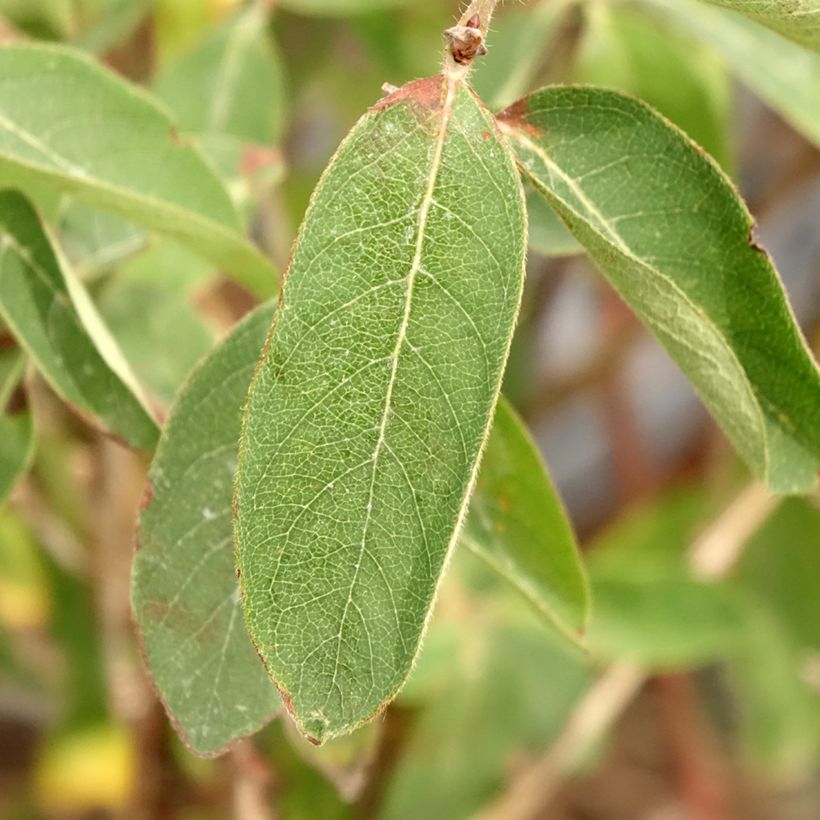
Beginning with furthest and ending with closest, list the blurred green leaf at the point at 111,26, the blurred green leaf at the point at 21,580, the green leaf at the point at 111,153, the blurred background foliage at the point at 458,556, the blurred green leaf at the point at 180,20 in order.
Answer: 1. the blurred green leaf at the point at 21,580
2. the blurred green leaf at the point at 180,20
3. the blurred green leaf at the point at 111,26
4. the blurred background foliage at the point at 458,556
5. the green leaf at the point at 111,153

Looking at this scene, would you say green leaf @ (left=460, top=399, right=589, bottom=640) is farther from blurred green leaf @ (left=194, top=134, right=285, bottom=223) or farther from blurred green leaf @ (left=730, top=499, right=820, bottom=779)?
blurred green leaf @ (left=730, top=499, right=820, bottom=779)

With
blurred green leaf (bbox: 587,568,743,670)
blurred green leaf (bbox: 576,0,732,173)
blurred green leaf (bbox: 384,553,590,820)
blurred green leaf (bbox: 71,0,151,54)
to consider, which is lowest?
blurred green leaf (bbox: 384,553,590,820)

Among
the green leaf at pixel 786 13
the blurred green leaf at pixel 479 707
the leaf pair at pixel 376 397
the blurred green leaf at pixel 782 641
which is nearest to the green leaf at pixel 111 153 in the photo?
the leaf pair at pixel 376 397

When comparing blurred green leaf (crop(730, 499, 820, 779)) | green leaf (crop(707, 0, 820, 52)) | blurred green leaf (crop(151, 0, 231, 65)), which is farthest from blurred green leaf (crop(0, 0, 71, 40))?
blurred green leaf (crop(730, 499, 820, 779))

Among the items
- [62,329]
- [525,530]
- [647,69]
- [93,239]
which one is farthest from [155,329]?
[647,69]

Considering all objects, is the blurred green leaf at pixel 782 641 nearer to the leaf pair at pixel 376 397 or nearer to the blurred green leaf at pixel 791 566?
the blurred green leaf at pixel 791 566

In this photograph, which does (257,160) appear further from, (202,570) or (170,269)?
(202,570)
